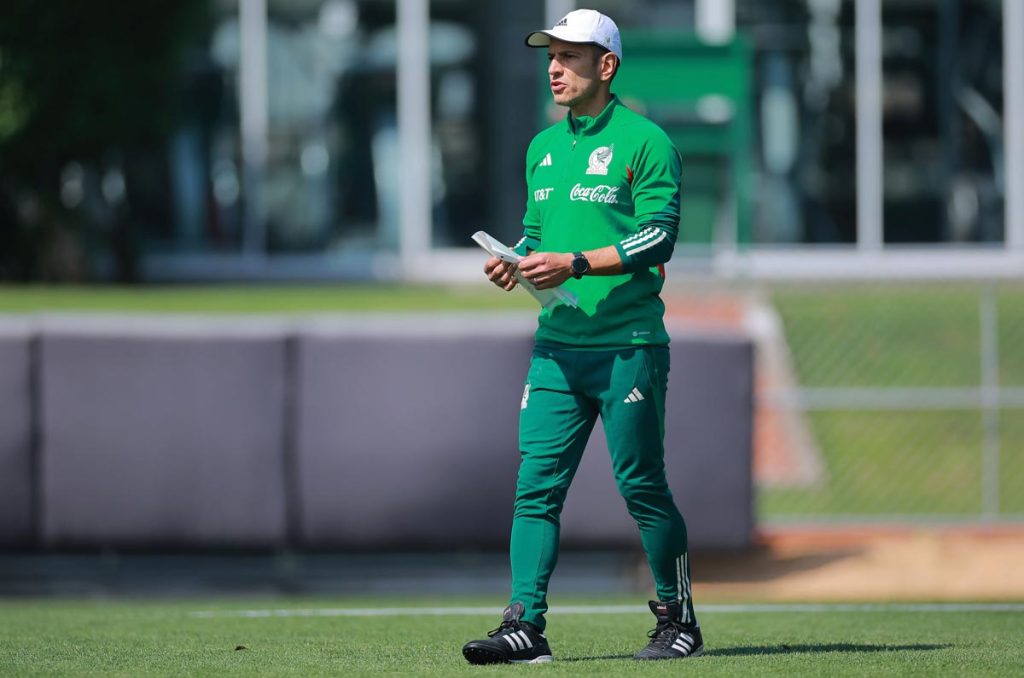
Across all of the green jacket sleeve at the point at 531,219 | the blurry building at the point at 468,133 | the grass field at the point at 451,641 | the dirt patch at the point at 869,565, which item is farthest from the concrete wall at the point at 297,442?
the blurry building at the point at 468,133

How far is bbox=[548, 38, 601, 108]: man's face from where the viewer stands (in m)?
Answer: 5.60

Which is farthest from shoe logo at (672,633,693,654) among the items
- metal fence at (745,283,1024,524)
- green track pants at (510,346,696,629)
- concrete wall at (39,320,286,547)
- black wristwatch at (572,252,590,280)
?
metal fence at (745,283,1024,524)

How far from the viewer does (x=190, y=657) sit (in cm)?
585

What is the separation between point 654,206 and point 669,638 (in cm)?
140

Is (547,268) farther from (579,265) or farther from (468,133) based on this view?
(468,133)

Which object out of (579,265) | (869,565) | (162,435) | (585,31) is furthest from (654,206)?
(869,565)

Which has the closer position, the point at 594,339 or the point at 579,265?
the point at 579,265

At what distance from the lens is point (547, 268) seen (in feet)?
17.6

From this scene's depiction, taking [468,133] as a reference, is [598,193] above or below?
below

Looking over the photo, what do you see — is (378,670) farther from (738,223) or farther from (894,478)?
(738,223)

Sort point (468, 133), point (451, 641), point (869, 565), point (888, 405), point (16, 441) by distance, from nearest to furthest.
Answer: point (451, 641) → point (16, 441) → point (869, 565) → point (888, 405) → point (468, 133)

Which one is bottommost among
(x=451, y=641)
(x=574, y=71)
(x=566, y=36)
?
(x=451, y=641)

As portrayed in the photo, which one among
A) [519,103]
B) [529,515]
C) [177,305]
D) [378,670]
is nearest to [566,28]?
[529,515]

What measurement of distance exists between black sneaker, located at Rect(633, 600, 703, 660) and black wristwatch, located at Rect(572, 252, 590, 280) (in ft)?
3.70
